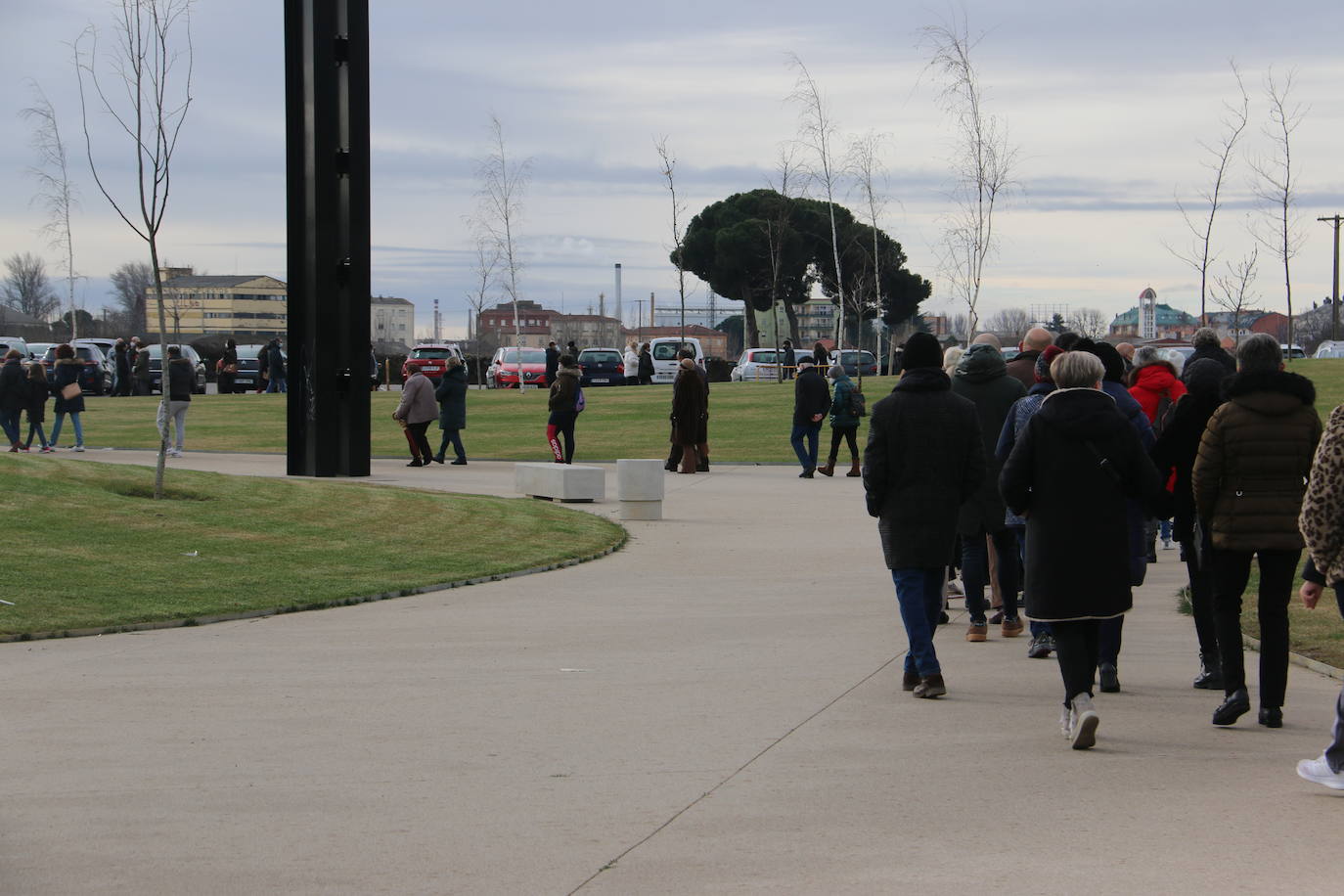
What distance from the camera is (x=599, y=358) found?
51938 mm

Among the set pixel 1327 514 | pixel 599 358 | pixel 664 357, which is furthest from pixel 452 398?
pixel 664 357

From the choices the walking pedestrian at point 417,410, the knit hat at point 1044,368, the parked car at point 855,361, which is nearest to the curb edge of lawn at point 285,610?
the knit hat at point 1044,368

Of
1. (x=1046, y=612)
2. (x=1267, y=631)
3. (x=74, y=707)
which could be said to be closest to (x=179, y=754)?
(x=74, y=707)

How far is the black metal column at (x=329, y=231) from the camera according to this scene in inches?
899

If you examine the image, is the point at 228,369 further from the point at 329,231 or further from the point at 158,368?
the point at 329,231

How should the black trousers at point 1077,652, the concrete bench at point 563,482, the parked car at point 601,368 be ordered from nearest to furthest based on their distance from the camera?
1. the black trousers at point 1077,652
2. the concrete bench at point 563,482
3. the parked car at point 601,368

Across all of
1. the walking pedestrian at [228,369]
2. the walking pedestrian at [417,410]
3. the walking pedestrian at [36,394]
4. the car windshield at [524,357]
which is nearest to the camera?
the walking pedestrian at [417,410]

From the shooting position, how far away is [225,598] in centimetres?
1129

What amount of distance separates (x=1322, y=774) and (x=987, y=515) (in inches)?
152

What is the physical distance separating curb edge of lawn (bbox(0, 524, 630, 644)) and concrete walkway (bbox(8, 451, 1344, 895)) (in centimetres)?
26

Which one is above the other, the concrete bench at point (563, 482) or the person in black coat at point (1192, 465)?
the person in black coat at point (1192, 465)

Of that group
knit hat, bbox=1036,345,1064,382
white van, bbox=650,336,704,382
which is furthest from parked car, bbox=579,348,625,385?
knit hat, bbox=1036,345,1064,382

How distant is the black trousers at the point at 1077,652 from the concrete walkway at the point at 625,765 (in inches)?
10.4

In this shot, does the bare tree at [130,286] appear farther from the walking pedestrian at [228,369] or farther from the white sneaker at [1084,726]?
the white sneaker at [1084,726]
